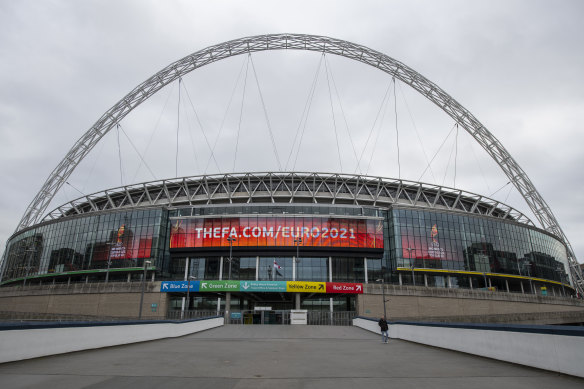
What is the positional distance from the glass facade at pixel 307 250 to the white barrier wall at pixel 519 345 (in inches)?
1623

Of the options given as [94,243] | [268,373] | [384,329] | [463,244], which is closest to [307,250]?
[463,244]

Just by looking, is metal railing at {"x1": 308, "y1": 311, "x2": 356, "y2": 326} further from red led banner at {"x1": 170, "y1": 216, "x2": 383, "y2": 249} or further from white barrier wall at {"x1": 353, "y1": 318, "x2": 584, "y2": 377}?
white barrier wall at {"x1": 353, "y1": 318, "x2": 584, "y2": 377}

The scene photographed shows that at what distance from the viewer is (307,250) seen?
57531mm

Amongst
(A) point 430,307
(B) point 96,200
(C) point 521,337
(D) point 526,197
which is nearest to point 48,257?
(B) point 96,200

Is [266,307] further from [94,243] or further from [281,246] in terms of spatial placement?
[94,243]

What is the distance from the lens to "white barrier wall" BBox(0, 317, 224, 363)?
10.3 meters

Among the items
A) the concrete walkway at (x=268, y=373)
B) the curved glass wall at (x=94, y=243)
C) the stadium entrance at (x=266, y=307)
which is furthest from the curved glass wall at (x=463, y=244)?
the concrete walkway at (x=268, y=373)

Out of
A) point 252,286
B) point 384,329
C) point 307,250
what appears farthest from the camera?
point 307,250

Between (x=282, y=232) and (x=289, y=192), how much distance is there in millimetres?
16963

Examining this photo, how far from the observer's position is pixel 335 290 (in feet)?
164

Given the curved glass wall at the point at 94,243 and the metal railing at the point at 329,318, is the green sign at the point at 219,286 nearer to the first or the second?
the metal railing at the point at 329,318

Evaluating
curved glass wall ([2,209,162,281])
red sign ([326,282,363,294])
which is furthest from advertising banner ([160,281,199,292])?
red sign ([326,282,363,294])

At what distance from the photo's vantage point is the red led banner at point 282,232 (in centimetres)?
5806

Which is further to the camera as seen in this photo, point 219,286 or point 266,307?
point 266,307
